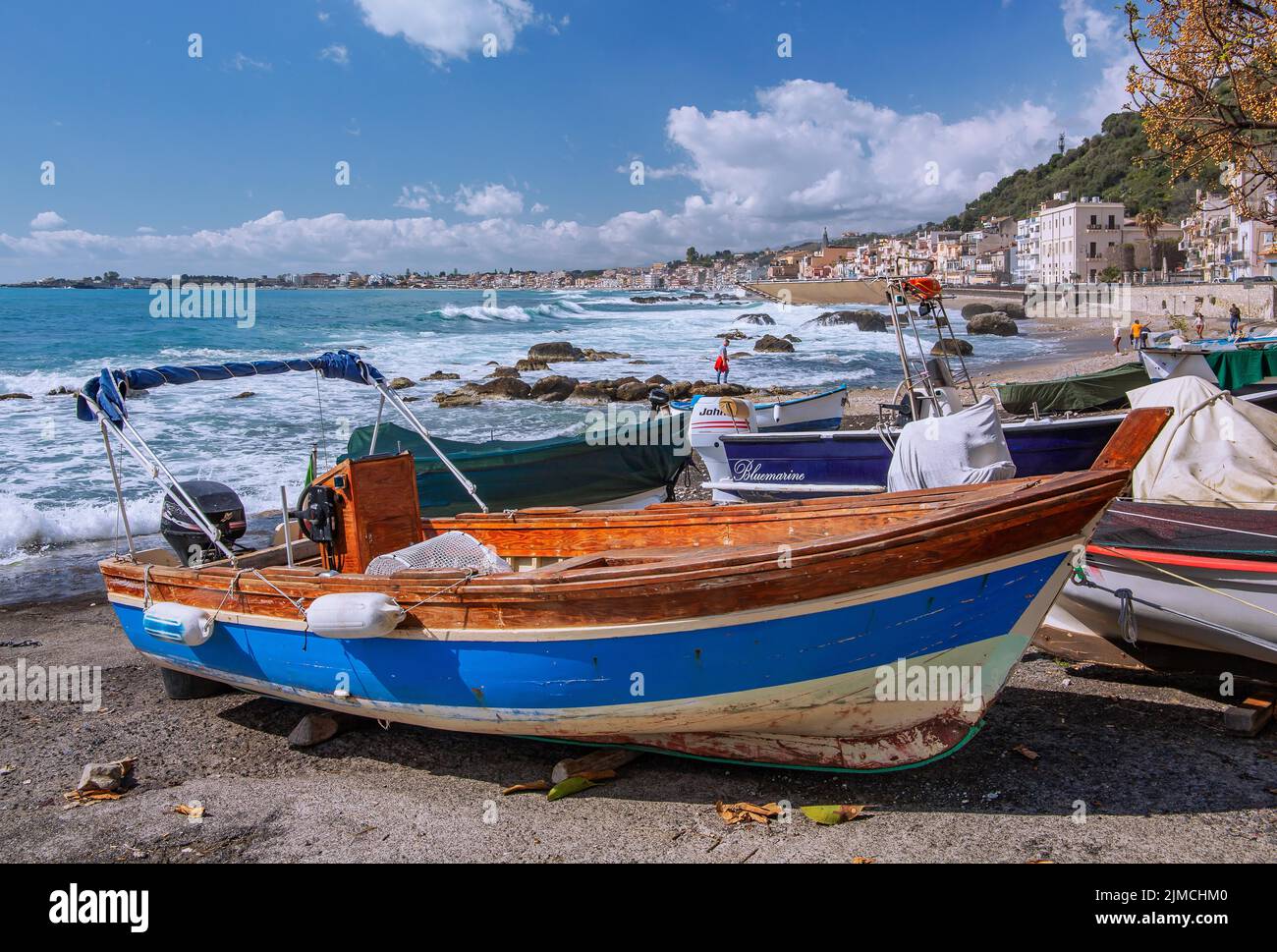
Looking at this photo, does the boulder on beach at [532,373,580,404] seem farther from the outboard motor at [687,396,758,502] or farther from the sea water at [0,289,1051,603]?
the outboard motor at [687,396,758,502]

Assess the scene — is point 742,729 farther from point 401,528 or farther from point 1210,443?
point 1210,443

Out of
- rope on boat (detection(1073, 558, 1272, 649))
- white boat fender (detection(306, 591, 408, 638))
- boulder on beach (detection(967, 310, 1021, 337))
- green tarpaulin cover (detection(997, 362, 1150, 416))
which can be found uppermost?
boulder on beach (detection(967, 310, 1021, 337))

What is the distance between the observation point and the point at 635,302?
4609 inches

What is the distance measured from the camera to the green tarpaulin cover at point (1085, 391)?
16.7 meters

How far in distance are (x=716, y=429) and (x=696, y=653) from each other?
315 inches

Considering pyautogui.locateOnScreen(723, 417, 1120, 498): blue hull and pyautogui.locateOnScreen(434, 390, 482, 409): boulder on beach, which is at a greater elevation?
pyautogui.locateOnScreen(434, 390, 482, 409): boulder on beach

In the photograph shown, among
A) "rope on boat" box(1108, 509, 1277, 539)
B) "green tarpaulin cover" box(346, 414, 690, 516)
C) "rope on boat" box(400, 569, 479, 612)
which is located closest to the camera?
"rope on boat" box(400, 569, 479, 612)

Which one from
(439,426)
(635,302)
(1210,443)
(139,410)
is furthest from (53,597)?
(635,302)

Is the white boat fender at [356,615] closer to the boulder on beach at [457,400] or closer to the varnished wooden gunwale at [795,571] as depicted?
the varnished wooden gunwale at [795,571]

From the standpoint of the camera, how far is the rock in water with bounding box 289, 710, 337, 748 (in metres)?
6.18

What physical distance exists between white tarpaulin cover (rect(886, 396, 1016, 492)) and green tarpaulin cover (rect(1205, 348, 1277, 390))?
40.1 ft

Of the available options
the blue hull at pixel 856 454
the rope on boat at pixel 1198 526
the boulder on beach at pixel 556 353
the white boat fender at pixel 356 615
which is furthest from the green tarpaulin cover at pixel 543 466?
the boulder on beach at pixel 556 353

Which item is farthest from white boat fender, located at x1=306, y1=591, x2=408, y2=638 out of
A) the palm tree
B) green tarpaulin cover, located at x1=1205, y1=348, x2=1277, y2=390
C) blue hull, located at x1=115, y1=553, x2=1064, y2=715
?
the palm tree
